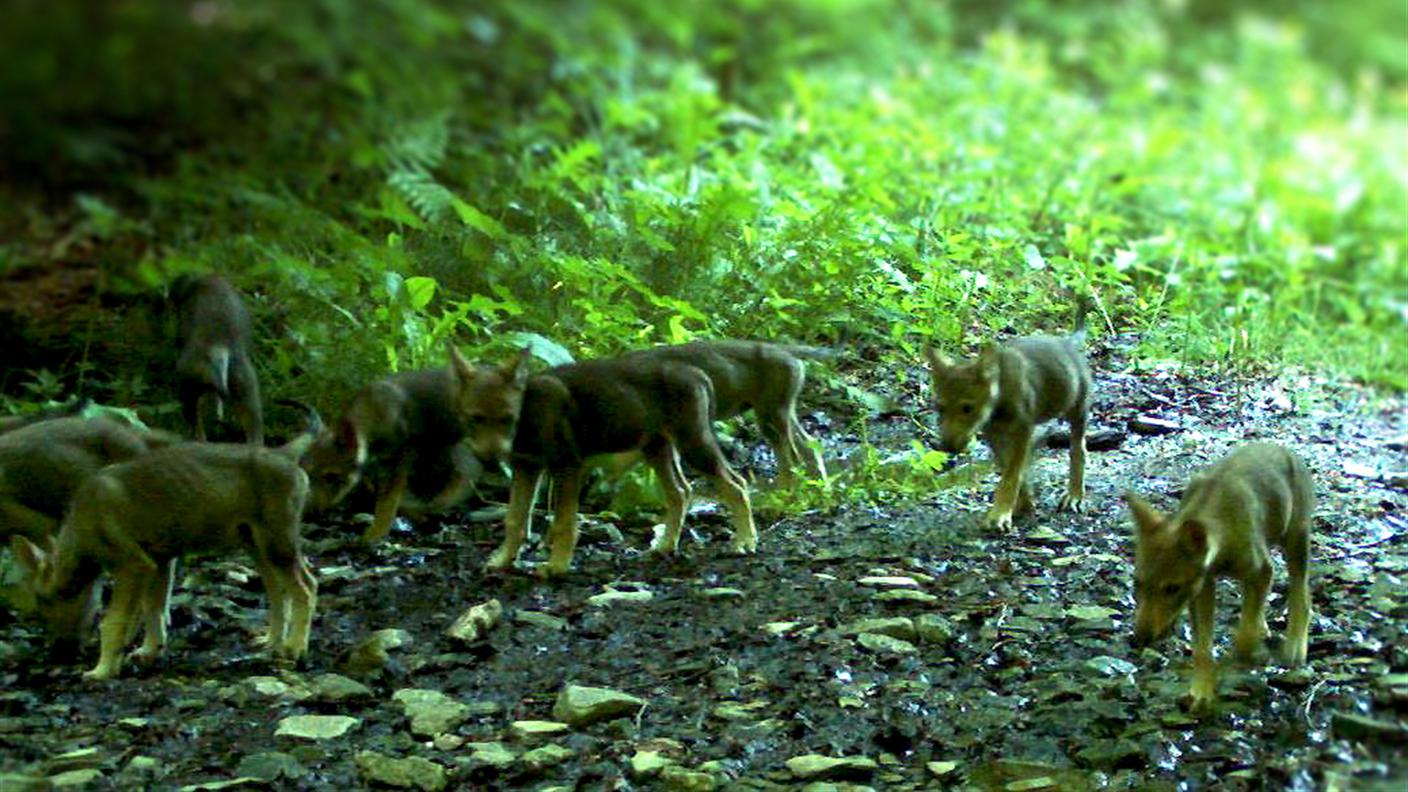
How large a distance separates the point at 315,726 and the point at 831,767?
4.27 ft

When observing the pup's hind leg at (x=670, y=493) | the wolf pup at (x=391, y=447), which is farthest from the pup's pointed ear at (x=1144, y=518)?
the wolf pup at (x=391, y=447)

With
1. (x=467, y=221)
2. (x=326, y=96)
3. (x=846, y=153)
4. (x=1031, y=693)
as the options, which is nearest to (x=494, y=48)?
(x=326, y=96)

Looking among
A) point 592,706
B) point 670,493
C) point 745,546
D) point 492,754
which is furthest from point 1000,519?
point 492,754

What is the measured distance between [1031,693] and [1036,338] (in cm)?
86

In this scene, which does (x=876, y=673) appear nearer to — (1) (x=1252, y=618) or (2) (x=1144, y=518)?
(2) (x=1144, y=518)

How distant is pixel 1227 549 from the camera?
4496 millimetres

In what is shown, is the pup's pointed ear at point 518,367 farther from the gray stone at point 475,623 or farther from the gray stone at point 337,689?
the gray stone at point 337,689

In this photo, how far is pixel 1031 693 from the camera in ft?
15.1

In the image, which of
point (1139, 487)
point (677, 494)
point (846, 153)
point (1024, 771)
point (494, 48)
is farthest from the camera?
point (494, 48)

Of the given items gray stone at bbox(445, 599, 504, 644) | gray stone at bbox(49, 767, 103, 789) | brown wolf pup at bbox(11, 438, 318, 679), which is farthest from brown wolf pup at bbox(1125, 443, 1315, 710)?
gray stone at bbox(49, 767, 103, 789)

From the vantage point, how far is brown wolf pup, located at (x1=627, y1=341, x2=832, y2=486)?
5051mm

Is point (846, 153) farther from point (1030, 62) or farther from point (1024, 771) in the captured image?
point (1030, 62)

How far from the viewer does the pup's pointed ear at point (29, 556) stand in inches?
217

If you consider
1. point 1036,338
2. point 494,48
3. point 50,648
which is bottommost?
point 50,648
